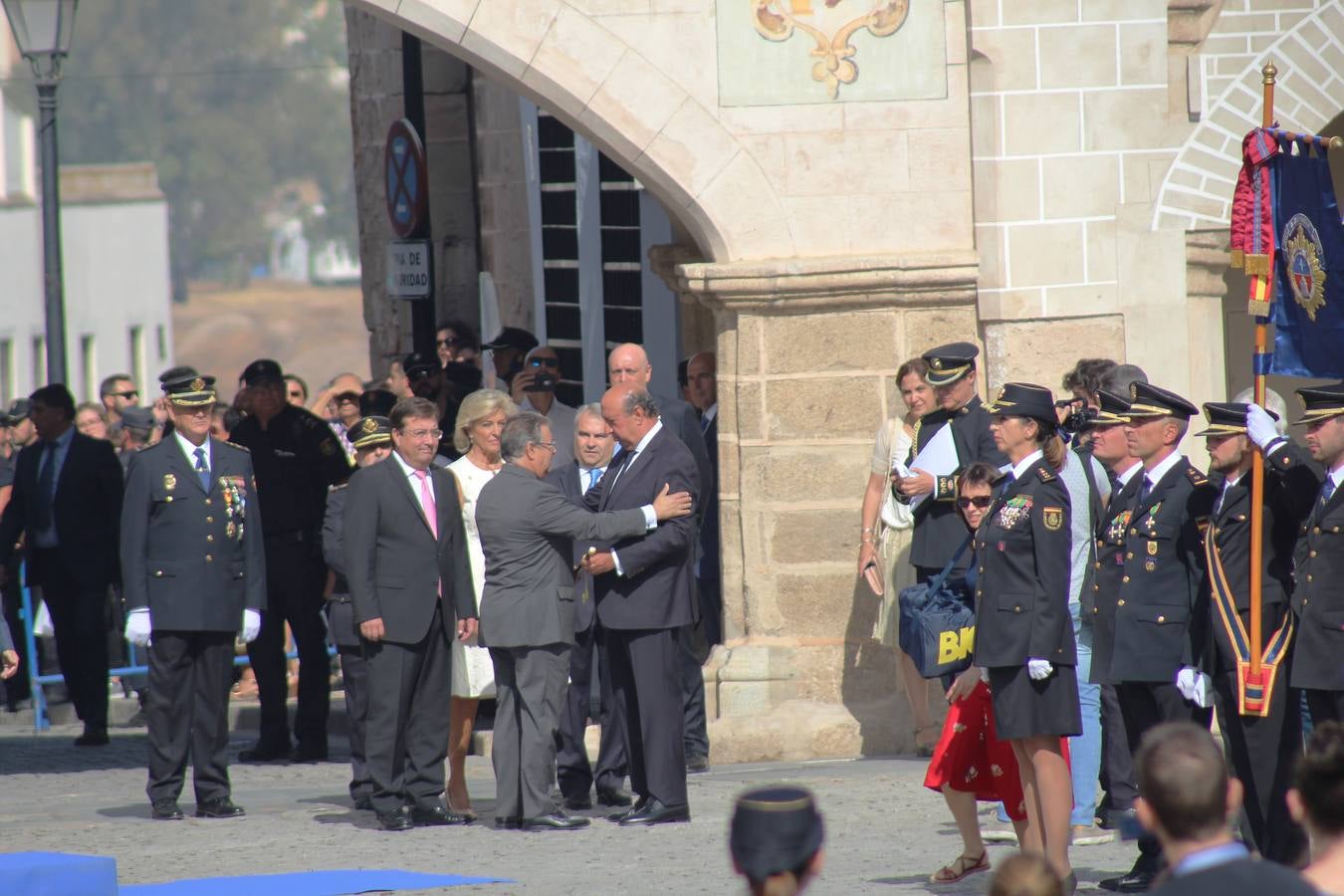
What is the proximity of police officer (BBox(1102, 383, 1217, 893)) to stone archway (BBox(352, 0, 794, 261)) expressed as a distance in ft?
10.5

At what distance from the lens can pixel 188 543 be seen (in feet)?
30.8

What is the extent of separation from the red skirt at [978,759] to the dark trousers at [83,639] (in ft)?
19.1

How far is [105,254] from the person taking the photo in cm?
4966

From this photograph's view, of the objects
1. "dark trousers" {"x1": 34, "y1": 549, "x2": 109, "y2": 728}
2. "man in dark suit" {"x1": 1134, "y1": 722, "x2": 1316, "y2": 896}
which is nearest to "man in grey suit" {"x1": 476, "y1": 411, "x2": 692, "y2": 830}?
"dark trousers" {"x1": 34, "y1": 549, "x2": 109, "y2": 728}

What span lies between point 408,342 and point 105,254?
34.0 meters

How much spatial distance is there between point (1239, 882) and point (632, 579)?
517 centimetres

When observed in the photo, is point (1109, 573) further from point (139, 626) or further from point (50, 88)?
point (50, 88)

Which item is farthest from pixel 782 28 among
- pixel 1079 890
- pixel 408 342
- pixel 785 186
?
pixel 408 342

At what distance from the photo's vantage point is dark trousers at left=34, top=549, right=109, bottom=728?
1206cm

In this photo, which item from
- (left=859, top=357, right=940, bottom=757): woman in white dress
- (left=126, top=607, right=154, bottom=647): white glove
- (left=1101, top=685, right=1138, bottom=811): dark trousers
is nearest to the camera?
(left=1101, top=685, right=1138, bottom=811): dark trousers

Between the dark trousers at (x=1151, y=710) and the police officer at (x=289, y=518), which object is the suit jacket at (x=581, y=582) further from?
the dark trousers at (x=1151, y=710)

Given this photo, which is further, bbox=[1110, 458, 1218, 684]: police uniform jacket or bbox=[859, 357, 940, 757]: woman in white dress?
bbox=[859, 357, 940, 757]: woman in white dress

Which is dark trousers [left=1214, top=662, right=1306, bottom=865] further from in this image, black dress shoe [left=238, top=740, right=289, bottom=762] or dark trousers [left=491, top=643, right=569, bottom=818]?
black dress shoe [left=238, top=740, right=289, bottom=762]

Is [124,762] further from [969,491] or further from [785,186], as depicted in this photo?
[969,491]
